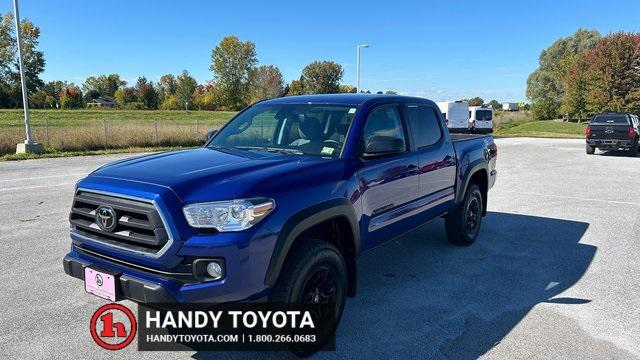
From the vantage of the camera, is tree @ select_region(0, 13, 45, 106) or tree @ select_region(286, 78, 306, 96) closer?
tree @ select_region(0, 13, 45, 106)

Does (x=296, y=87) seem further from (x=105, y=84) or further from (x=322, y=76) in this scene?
(x=105, y=84)

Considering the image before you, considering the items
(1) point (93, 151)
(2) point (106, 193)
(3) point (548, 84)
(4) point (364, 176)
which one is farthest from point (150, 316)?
(3) point (548, 84)

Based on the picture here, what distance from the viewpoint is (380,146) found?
3.60 meters

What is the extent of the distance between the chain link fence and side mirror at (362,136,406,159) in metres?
16.3

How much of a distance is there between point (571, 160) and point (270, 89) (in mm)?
59197

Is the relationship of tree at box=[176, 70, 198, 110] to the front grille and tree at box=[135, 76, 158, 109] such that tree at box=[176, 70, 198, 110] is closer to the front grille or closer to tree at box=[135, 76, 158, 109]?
tree at box=[135, 76, 158, 109]

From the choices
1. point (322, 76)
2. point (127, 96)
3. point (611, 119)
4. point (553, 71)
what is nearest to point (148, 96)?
point (127, 96)

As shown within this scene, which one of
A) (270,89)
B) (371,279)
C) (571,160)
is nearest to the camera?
(371,279)

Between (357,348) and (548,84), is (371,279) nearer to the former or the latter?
(357,348)

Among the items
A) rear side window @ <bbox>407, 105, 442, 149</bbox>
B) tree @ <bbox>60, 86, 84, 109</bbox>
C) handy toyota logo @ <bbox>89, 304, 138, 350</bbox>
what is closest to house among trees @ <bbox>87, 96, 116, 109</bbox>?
tree @ <bbox>60, 86, 84, 109</bbox>

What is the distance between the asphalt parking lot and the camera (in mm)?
3311

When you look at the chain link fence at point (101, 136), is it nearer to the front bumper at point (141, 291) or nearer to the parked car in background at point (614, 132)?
the parked car in background at point (614, 132)

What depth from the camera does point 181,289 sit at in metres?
2.62

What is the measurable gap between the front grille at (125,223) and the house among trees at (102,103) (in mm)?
110016
